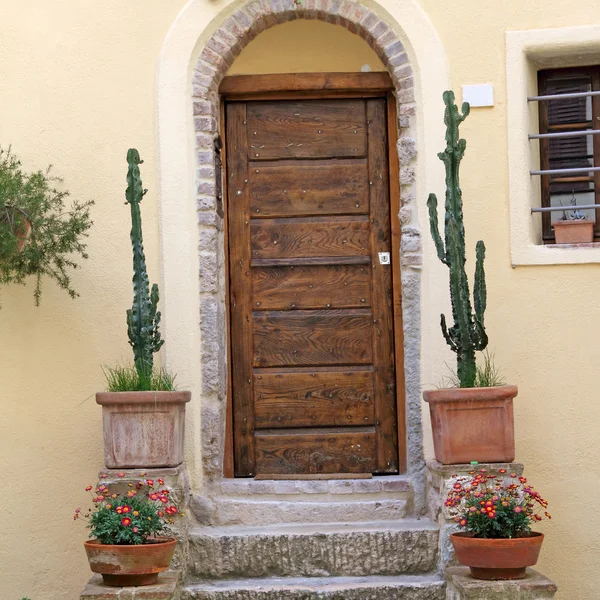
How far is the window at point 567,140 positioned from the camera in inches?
246

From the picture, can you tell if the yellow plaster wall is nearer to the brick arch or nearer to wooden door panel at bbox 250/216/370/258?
the brick arch

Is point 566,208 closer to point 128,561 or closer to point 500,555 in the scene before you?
point 500,555

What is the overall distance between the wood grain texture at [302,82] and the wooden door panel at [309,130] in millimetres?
114

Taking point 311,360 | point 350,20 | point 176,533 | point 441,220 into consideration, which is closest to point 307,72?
point 350,20

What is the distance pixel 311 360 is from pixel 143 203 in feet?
4.26

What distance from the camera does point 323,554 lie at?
5.57m

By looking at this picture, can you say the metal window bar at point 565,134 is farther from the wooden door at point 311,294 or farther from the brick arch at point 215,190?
the wooden door at point 311,294

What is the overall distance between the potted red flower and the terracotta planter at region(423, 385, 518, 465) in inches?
55.0

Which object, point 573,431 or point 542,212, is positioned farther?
point 542,212

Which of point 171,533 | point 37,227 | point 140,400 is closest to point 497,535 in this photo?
point 171,533

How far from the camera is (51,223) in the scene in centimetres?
579

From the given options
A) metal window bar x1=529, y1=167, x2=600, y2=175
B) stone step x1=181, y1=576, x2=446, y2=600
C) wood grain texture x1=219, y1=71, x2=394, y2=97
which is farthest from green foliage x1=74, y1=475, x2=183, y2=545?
metal window bar x1=529, y1=167, x2=600, y2=175

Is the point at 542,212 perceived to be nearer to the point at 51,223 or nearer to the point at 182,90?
the point at 182,90

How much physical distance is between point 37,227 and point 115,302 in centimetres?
62
